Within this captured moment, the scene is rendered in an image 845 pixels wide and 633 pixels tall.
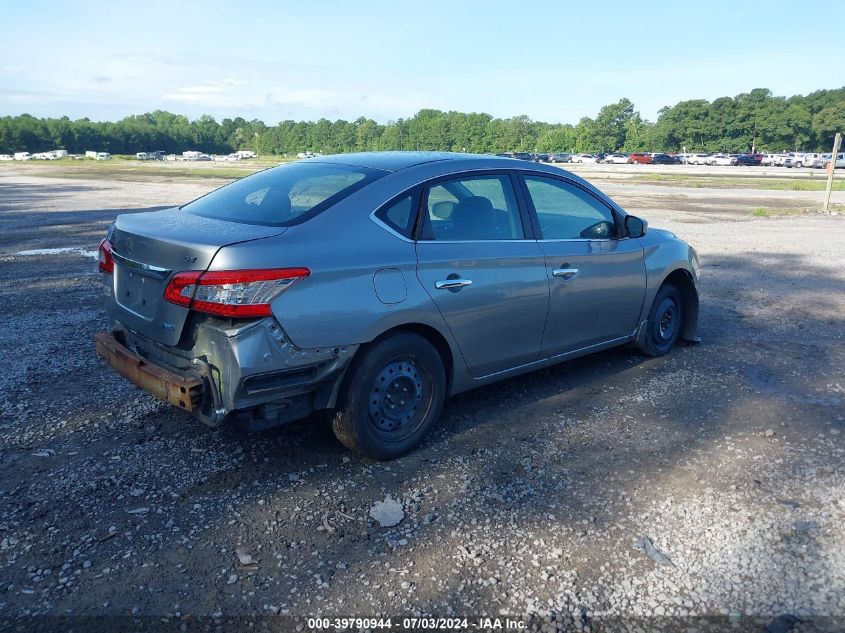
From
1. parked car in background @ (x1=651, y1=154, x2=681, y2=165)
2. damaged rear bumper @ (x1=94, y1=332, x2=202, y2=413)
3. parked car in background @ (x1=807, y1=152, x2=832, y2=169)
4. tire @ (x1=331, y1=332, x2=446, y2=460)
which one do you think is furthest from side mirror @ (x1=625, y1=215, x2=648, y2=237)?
parked car in background @ (x1=651, y1=154, x2=681, y2=165)

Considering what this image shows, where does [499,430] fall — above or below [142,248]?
below

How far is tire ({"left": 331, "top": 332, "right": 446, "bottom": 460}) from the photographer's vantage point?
3.63m

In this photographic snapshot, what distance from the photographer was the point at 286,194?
159 inches

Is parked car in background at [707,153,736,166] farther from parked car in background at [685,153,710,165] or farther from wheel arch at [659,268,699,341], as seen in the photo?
wheel arch at [659,268,699,341]

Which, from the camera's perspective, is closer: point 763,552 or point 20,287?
point 763,552

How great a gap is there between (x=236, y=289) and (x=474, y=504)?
1624 mm

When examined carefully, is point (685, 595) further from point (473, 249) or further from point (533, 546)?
point (473, 249)

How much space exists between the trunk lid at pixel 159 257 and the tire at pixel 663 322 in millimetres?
3540

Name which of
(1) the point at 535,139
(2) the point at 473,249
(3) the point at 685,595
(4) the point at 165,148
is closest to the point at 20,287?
(2) the point at 473,249

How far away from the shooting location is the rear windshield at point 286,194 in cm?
376

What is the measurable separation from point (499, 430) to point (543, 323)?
79cm

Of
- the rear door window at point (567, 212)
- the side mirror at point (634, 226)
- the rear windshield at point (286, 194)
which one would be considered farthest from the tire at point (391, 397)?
the side mirror at point (634, 226)

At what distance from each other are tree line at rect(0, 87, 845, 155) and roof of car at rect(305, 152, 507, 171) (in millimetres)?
104824

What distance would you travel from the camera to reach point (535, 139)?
430 ft
